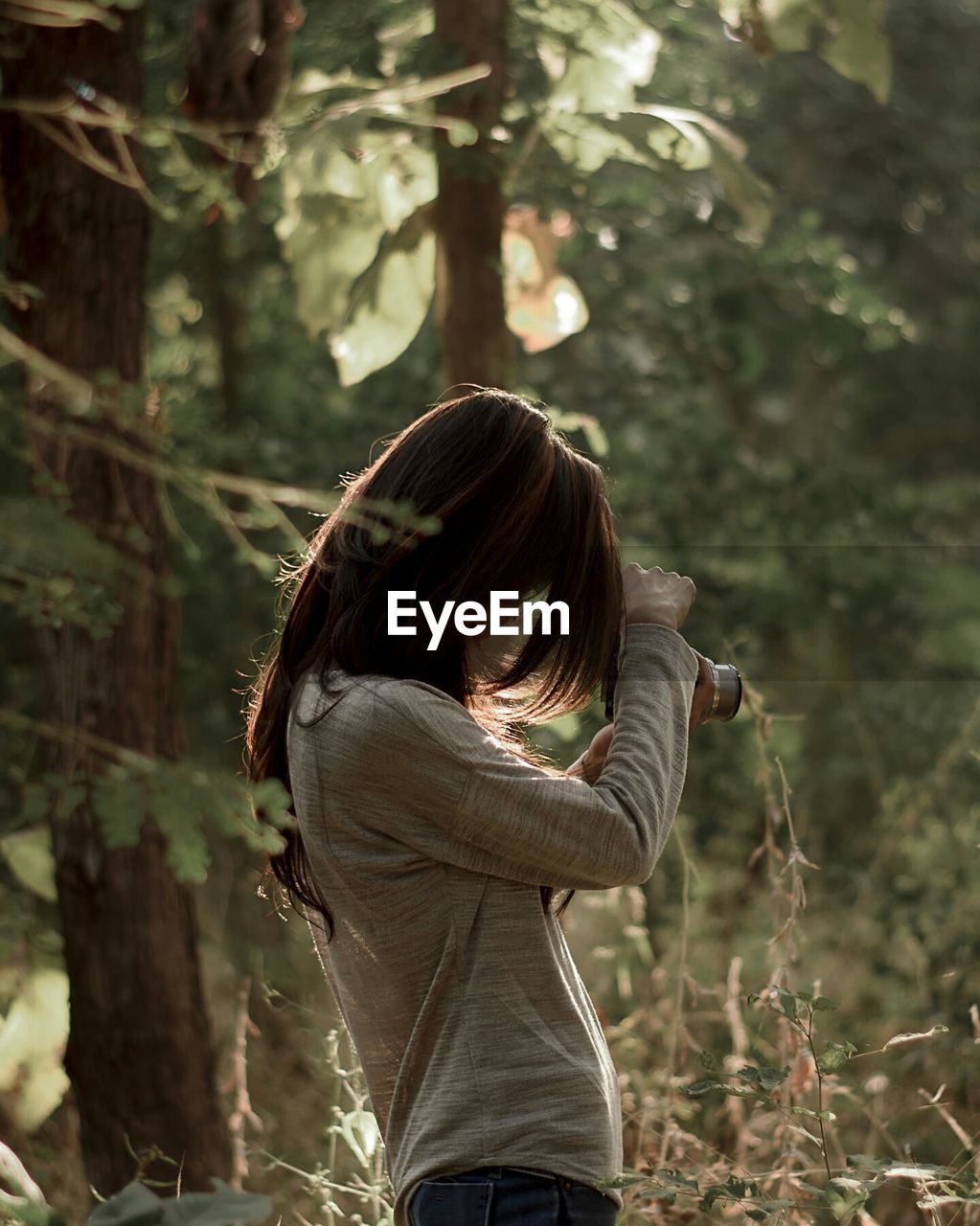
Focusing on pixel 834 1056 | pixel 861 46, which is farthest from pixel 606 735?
pixel 861 46

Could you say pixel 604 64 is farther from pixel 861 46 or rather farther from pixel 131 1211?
pixel 131 1211

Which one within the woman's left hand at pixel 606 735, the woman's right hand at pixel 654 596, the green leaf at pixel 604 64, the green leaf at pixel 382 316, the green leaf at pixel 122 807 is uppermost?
the green leaf at pixel 604 64

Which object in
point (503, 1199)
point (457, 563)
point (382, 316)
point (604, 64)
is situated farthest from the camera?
point (604, 64)

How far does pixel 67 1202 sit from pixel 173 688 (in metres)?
1.31

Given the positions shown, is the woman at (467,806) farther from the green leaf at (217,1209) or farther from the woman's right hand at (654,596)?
the green leaf at (217,1209)

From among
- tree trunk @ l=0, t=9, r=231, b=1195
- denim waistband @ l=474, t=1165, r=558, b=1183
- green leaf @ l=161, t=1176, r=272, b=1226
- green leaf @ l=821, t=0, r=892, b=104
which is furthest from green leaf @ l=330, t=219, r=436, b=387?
green leaf @ l=161, t=1176, r=272, b=1226

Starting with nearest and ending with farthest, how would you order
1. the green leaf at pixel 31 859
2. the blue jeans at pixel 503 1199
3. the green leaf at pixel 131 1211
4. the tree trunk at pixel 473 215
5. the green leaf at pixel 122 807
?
1. the green leaf at pixel 131 1211
2. the green leaf at pixel 122 807
3. the blue jeans at pixel 503 1199
4. the green leaf at pixel 31 859
5. the tree trunk at pixel 473 215

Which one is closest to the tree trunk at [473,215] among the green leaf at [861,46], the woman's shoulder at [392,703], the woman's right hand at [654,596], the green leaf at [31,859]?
the green leaf at [861,46]

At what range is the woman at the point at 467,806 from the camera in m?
1.39

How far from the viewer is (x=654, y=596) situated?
1631 mm

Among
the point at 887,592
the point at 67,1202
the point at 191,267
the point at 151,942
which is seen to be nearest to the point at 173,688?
the point at 151,942

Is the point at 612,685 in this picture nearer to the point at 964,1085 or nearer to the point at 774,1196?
the point at 774,1196

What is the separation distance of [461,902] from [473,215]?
2.15 metres

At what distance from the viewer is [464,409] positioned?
1.53 meters
